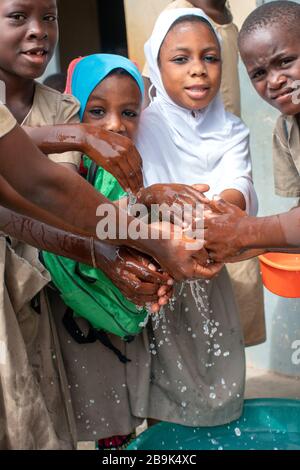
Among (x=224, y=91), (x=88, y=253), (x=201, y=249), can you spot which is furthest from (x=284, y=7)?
(x=88, y=253)

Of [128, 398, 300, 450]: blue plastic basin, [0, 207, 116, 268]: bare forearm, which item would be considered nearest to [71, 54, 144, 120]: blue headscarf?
[0, 207, 116, 268]: bare forearm

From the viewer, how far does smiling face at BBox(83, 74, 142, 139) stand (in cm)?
275

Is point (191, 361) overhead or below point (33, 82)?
below

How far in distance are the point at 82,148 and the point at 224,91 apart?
1.20 metres

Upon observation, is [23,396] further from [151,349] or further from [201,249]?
[201,249]

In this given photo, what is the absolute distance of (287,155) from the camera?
312 cm

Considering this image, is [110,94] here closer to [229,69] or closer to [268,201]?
[229,69]

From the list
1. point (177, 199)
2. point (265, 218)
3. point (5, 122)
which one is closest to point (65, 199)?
point (5, 122)

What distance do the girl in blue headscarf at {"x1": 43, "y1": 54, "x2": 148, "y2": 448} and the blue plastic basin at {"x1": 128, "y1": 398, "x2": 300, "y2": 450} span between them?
0.14 meters

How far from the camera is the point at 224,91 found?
3471mm

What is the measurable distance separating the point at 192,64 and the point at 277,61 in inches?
12.4

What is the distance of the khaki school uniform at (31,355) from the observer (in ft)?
7.63

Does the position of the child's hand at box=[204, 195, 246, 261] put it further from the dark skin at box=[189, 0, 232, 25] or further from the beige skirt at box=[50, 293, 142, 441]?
the dark skin at box=[189, 0, 232, 25]

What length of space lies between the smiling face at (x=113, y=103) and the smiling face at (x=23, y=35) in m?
0.27
